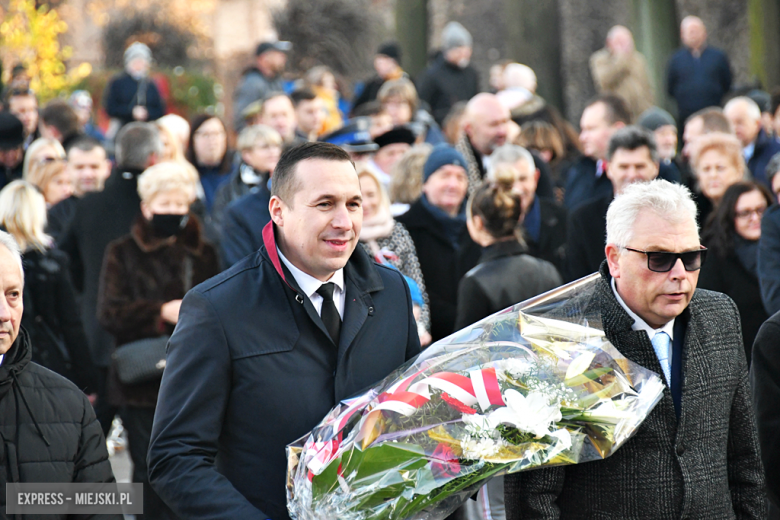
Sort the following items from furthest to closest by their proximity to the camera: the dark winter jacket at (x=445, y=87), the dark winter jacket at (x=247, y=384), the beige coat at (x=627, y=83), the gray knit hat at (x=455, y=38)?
the dark winter jacket at (x=445, y=87), the gray knit hat at (x=455, y=38), the beige coat at (x=627, y=83), the dark winter jacket at (x=247, y=384)

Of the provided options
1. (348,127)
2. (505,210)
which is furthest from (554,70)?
(505,210)

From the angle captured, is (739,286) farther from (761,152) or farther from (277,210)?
(761,152)

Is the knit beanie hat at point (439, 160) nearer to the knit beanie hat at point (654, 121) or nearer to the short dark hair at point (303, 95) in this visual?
the knit beanie hat at point (654, 121)

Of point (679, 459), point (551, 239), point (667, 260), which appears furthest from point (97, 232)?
point (679, 459)

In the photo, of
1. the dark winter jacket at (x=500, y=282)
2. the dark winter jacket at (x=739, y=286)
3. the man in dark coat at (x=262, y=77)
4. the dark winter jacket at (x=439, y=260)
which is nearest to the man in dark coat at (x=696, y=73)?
the man in dark coat at (x=262, y=77)

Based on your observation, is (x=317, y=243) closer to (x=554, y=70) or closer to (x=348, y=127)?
(x=348, y=127)

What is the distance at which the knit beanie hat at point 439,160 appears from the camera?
6574 mm

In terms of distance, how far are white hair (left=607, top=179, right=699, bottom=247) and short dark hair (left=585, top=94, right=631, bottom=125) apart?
4.62m

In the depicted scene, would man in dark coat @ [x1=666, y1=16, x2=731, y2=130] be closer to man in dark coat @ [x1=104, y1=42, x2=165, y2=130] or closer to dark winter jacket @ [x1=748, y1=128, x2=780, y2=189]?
dark winter jacket @ [x1=748, y1=128, x2=780, y2=189]

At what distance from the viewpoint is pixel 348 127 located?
23.5 feet

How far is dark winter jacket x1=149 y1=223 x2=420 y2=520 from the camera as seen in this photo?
2.98 m

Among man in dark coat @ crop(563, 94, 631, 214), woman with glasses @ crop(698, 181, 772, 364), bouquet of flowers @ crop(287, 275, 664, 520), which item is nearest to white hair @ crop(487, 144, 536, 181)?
man in dark coat @ crop(563, 94, 631, 214)

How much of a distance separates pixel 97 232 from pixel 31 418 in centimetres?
343

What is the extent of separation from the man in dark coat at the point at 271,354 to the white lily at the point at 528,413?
56cm
